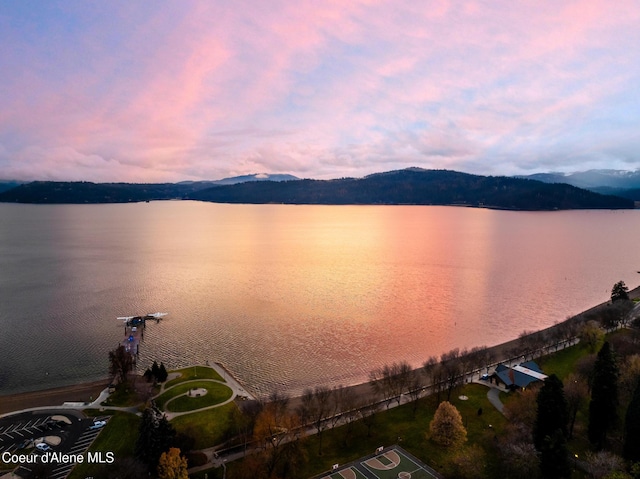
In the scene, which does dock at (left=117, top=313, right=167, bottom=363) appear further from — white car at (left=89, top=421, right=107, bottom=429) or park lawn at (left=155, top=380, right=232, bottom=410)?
white car at (left=89, top=421, right=107, bottom=429)

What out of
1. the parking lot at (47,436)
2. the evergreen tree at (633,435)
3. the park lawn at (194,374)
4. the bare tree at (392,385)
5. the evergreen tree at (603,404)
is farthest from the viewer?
the park lawn at (194,374)

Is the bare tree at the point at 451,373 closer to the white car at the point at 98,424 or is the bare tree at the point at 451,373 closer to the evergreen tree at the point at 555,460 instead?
the evergreen tree at the point at 555,460

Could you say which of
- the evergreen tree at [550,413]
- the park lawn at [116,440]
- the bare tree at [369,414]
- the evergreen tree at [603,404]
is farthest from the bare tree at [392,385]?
the park lawn at [116,440]

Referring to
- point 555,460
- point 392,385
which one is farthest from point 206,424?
point 555,460

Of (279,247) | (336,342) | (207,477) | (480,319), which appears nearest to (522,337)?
(480,319)

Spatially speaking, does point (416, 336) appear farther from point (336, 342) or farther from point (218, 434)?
point (218, 434)

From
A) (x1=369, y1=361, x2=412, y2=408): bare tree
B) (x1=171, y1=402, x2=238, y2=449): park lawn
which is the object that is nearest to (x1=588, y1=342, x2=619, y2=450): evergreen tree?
(x1=369, y1=361, x2=412, y2=408): bare tree
